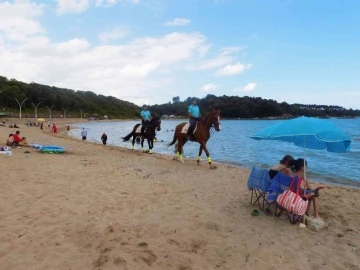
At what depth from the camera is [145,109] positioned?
61.4ft

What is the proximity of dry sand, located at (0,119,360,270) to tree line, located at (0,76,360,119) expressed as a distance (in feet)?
279

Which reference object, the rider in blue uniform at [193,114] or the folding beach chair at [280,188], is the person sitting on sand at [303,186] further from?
the rider in blue uniform at [193,114]

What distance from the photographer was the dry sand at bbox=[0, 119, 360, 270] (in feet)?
15.4

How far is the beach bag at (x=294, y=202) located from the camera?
6328 millimetres

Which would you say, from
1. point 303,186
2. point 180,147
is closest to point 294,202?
point 303,186

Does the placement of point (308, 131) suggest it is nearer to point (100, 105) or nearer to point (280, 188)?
point (280, 188)

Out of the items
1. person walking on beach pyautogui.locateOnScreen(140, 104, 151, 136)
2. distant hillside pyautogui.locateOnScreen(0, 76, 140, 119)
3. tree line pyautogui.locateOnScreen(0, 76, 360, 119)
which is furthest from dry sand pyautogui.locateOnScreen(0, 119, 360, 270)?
distant hillside pyautogui.locateOnScreen(0, 76, 140, 119)

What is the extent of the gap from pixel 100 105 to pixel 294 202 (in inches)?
6423

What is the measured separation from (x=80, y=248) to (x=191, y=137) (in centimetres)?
1038

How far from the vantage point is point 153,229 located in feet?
19.1

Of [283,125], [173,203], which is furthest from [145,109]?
[283,125]

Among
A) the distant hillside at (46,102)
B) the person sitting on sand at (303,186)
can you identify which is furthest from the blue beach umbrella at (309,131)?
the distant hillside at (46,102)

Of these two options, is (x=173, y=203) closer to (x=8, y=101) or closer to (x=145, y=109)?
(x=145, y=109)

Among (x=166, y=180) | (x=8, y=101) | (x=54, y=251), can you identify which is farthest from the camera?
(x=8, y=101)
